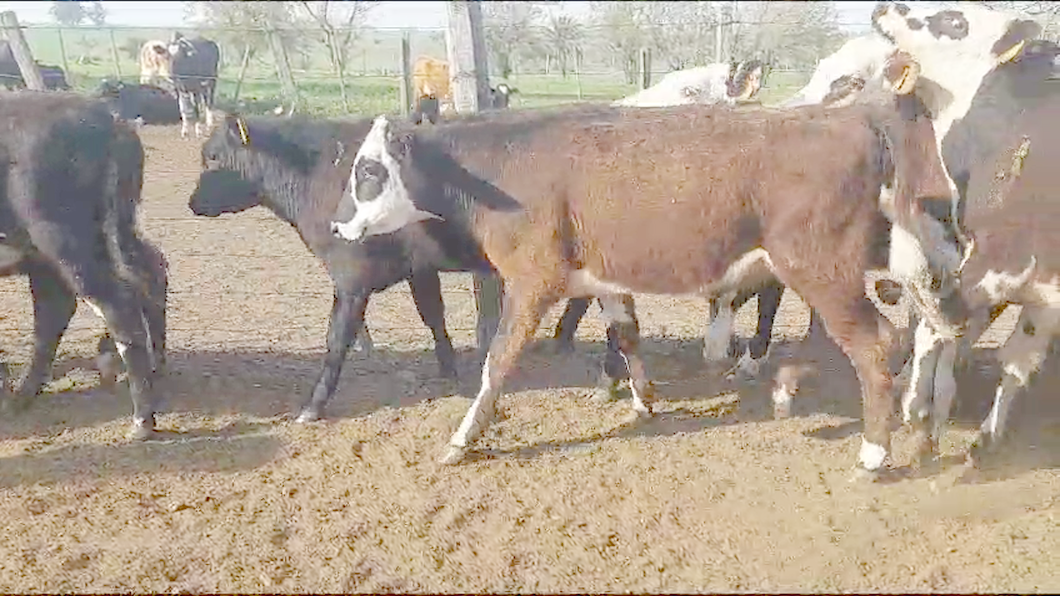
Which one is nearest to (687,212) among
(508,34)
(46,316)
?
(46,316)

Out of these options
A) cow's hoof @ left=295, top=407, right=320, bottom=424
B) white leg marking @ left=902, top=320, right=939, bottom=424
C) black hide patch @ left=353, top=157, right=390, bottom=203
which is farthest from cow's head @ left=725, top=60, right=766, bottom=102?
cow's hoof @ left=295, top=407, right=320, bottom=424

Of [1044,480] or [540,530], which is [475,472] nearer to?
[540,530]

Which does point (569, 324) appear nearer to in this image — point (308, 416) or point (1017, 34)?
point (308, 416)

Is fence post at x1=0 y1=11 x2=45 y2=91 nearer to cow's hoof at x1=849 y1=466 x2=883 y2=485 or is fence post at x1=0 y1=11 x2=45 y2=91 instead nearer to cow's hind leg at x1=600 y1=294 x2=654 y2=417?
cow's hind leg at x1=600 y1=294 x2=654 y2=417

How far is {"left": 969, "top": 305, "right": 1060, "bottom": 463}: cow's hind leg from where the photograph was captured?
16.4ft

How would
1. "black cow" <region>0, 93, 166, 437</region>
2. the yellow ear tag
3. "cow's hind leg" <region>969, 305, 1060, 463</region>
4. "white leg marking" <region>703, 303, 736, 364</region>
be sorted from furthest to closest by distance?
1. "white leg marking" <region>703, 303, 736, 364</region>
2. "black cow" <region>0, 93, 166, 437</region>
3. "cow's hind leg" <region>969, 305, 1060, 463</region>
4. the yellow ear tag

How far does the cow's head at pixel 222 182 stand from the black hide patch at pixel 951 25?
385 centimetres

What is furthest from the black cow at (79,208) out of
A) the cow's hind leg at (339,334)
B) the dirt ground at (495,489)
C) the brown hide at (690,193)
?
the brown hide at (690,193)

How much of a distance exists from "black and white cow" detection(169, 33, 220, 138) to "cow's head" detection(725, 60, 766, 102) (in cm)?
1321

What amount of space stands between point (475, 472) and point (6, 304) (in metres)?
4.70

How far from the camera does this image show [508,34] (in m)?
29.3

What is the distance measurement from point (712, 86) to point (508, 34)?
75.2 feet

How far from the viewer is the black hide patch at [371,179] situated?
17.4 ft

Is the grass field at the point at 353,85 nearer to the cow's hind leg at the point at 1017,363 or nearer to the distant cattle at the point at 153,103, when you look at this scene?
the distant cattle at the point at 153,103
